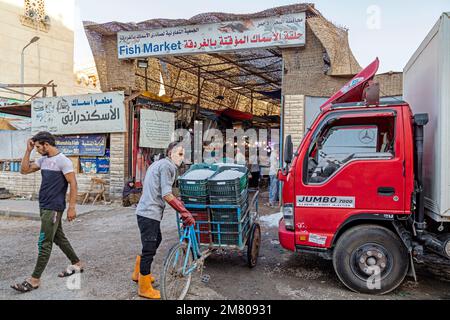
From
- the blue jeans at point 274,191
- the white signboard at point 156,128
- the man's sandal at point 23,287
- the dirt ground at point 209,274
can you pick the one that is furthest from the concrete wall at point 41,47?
the man's sandal at point 23,287

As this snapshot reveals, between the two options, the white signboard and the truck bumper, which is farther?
the white signboard

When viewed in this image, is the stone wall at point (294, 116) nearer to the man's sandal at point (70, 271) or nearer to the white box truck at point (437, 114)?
the white box truck at point (437, 114)

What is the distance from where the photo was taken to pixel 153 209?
3.79 meters

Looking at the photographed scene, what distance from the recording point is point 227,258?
530 centimetres

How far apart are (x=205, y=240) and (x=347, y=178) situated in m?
1.99

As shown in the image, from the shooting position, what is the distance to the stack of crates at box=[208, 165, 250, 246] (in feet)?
14.1

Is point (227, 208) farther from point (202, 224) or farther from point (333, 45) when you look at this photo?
point (333, 45)

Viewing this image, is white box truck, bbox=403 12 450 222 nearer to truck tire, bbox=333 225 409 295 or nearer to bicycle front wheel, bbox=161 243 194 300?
truck tire, bbox=333 225 409 295

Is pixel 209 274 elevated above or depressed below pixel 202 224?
below

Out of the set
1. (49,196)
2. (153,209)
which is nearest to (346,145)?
(153,209)

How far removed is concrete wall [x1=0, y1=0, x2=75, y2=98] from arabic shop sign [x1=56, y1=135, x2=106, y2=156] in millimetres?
15491

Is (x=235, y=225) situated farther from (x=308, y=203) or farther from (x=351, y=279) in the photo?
(x=351, y=279)

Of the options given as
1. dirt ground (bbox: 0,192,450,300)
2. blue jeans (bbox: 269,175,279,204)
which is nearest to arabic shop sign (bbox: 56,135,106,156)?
dirt ground (bbox: 0,192,450,300)
